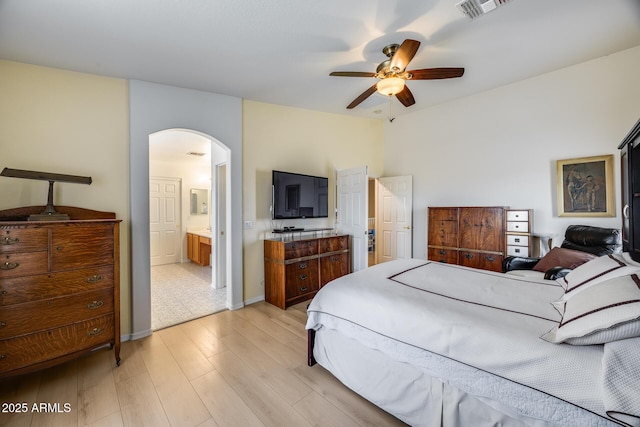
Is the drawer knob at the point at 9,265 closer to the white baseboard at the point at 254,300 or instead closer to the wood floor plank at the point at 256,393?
the wood floor plank at the point at 256,393

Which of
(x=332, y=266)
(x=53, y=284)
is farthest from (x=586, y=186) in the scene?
(x=53, y=284)

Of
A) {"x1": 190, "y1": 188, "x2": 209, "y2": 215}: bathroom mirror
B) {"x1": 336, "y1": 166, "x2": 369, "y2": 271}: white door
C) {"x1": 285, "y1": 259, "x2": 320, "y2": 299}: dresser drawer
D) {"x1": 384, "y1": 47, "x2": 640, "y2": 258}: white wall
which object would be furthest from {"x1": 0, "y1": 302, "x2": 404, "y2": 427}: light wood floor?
{"x1": 190, "y1": 188, "x2": 209, "y2": 215}: bathroom mirror

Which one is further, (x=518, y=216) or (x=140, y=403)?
(x=518, y=216)

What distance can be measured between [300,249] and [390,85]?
2.20 metres

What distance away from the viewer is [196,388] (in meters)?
2.00

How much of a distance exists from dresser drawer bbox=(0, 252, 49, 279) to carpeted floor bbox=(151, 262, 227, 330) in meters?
1.35

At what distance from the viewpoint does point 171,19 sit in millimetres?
1992

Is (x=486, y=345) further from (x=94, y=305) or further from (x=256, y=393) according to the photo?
(x=94, y=305)

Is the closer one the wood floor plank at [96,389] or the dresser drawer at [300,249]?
the wood floor plank at [96,389]

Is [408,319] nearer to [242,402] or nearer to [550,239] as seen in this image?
[242,402]

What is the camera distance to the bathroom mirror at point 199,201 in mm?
6734

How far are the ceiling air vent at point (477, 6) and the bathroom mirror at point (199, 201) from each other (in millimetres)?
6413

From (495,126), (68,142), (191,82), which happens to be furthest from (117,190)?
(495,126)

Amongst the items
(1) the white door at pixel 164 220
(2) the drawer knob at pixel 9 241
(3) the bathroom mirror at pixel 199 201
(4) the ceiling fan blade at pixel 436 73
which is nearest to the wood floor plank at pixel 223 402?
(2) the drawer knob at pixel 9 241
